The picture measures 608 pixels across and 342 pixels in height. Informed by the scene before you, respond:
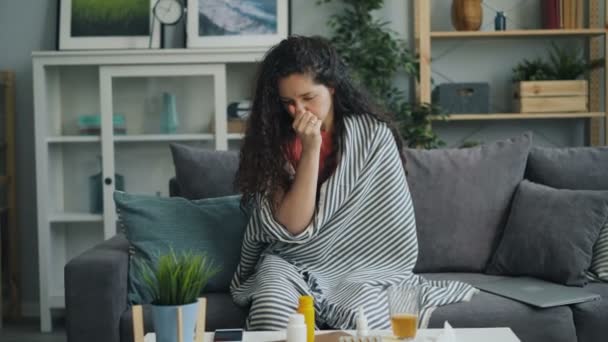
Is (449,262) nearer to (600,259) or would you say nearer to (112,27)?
(600,259)

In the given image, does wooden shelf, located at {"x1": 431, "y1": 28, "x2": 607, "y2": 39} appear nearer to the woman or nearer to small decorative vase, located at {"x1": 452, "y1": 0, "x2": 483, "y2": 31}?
small decorative vase, located at {"x1": 452, "y1": 0, "x2": 483, "y2": 31}

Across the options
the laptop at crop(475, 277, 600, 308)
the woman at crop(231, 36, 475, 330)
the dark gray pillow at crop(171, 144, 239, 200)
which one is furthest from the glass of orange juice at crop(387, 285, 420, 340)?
the dark gray pillow at crop(171, 144, 239, 200)

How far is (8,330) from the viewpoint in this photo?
3.94 m

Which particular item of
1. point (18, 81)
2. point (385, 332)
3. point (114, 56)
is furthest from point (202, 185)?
point (18, 81)

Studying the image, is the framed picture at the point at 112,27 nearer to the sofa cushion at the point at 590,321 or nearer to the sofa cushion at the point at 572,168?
the sofa cushion at the point at 572,168

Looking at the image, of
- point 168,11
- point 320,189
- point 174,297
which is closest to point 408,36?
point 168,11

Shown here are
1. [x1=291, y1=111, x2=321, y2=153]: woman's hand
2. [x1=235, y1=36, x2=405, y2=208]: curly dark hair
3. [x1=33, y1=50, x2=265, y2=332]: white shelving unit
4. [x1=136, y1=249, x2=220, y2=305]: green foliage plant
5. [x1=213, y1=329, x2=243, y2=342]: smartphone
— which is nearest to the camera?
[x1=136, y1=249, x2=220, y2=305]: green foliage plant

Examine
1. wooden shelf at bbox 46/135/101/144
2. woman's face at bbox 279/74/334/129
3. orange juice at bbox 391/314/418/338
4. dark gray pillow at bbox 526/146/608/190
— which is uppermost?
woman's face at bbox 279/74/334/129

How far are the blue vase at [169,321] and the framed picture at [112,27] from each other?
2.72 meters

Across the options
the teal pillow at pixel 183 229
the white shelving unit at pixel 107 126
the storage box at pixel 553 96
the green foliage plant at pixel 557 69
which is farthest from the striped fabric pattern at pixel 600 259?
the white shelving unit at pixel 107 126

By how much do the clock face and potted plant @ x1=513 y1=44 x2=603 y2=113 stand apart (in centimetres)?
Result: 167

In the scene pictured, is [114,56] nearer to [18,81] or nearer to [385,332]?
[18,81]

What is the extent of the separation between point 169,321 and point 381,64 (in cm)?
264

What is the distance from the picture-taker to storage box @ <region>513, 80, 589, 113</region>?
3.91 m
